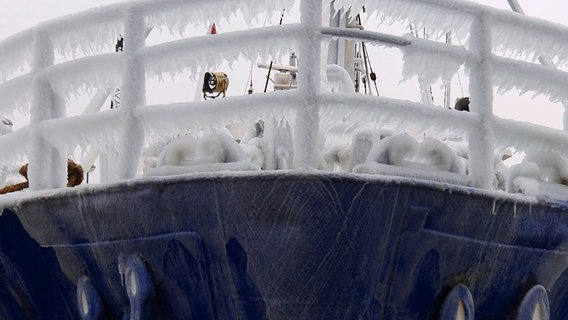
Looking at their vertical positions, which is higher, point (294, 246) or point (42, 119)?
point (42, 119)

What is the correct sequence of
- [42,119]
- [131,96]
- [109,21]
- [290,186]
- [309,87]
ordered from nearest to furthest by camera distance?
[290,186]
[309,87]
[131,96]
[109,21]
[42,119]

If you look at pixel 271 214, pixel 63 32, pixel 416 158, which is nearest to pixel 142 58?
pixel 63 32

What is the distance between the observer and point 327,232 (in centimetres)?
480

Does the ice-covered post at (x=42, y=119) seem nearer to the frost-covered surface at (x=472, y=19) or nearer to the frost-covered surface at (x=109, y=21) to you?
the frost-covered surface at (x=109, y=21)

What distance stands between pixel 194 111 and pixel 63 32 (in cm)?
133

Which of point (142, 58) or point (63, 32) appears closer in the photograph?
point (142, 58)

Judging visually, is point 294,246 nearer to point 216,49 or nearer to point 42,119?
point 216,49

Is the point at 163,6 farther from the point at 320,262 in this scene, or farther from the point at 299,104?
the point at 320,262

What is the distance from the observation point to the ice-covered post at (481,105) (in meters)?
5.34

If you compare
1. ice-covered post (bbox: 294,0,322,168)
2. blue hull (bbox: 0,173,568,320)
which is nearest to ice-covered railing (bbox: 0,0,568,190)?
ice-covered post (bbox: 294,0,322,168)

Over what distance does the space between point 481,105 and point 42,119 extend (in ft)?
8.93

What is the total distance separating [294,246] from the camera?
480cm

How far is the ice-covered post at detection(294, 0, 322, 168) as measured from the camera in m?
4.82

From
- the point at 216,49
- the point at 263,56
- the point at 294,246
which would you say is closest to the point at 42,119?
the point at 216,49
